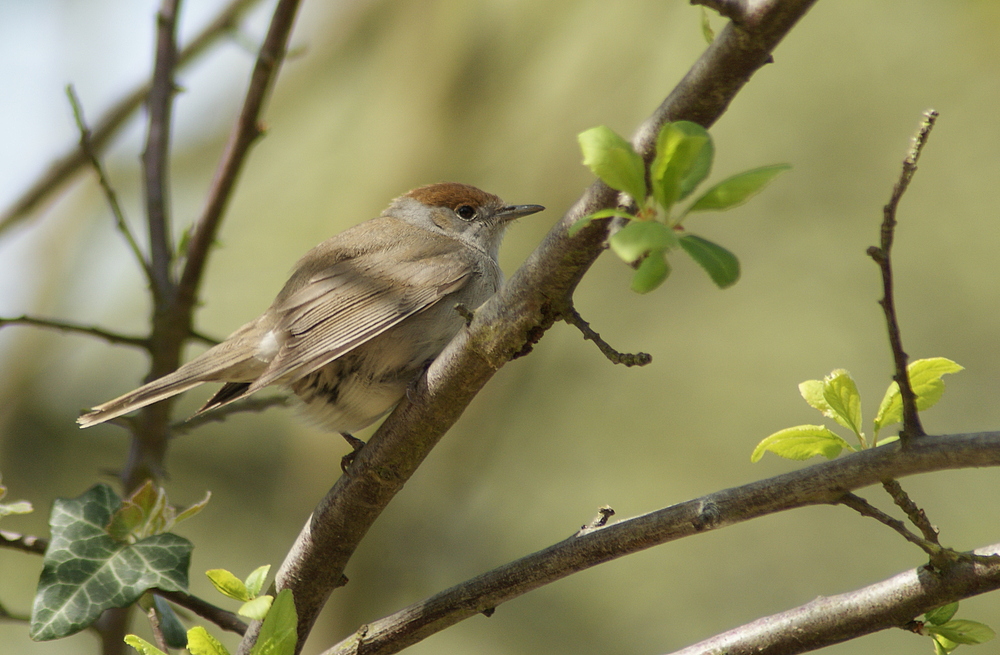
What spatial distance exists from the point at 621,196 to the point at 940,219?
897cm

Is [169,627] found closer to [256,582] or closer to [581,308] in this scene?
[256,582]

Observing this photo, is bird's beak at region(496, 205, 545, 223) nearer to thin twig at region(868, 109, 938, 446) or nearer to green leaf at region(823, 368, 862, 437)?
green leaf at region(823, 368, 862, 437)

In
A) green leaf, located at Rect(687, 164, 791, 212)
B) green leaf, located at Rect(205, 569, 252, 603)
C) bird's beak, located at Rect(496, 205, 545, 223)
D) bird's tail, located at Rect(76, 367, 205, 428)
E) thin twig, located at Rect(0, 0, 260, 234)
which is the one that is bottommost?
green leaf, located at Rect(205, 569, 252, 603)

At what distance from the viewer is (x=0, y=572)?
7.52 metres

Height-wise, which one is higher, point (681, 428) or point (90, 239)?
point (90, 239)

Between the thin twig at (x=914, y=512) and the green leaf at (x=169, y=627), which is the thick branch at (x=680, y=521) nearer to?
the thin twig at (x=914, y=512)

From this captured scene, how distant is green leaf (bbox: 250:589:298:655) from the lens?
188cm

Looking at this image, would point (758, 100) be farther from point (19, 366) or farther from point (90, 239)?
point (19, 366)

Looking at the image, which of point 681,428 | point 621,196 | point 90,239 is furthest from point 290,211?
point 621,196

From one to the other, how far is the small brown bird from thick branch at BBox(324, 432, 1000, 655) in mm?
1384

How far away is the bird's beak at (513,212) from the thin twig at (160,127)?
217 cm

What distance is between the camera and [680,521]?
77.0 inches

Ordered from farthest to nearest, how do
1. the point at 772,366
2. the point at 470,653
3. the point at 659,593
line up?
the point at 772,366
the point at 659,593
the point at 470,653

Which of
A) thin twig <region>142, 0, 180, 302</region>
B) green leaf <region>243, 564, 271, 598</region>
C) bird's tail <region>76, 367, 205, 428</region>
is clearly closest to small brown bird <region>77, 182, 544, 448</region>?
bird's tail <region>76, 367, 205, 428</region>
